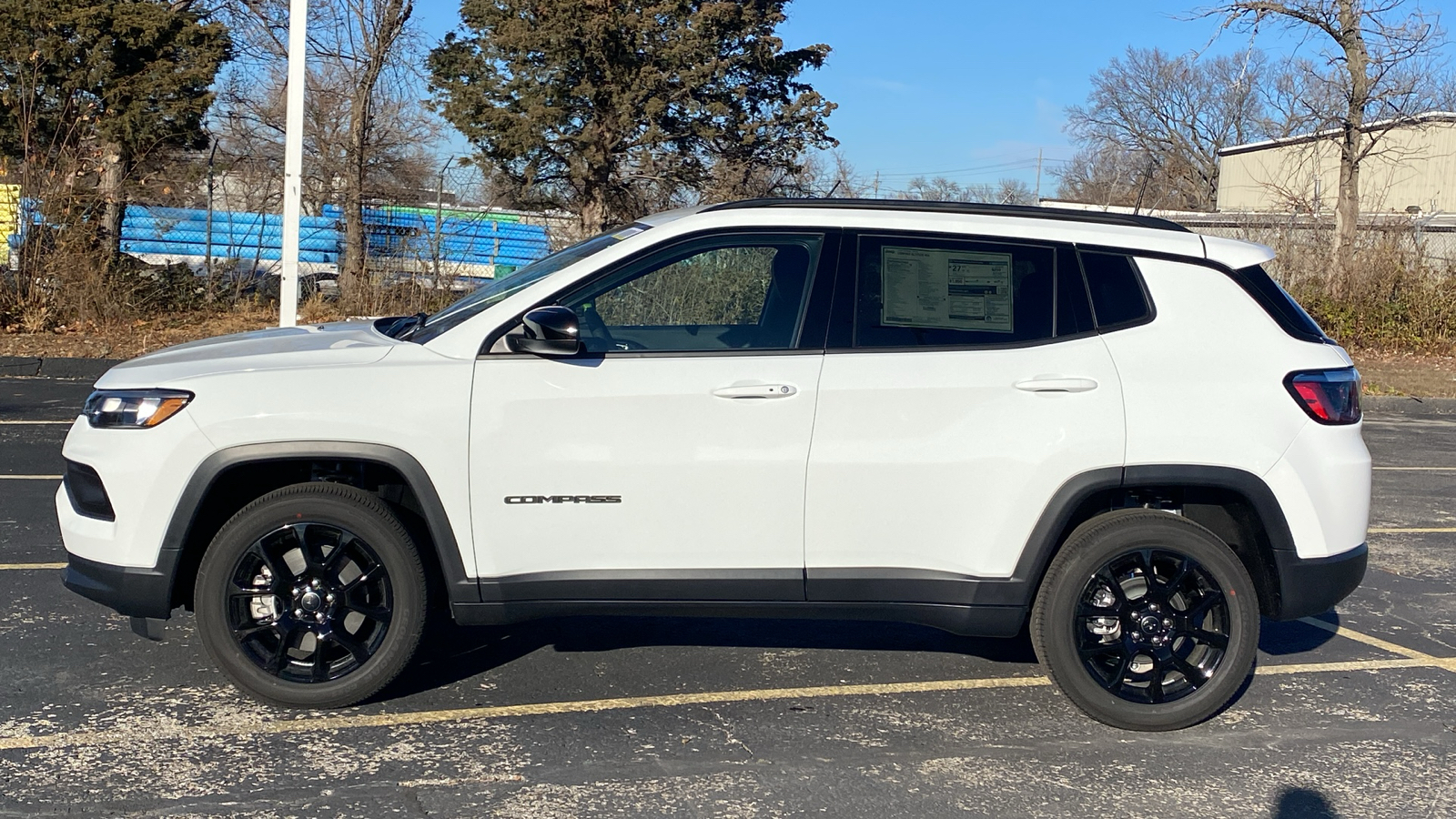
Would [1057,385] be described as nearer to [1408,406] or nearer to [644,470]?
[644,470]

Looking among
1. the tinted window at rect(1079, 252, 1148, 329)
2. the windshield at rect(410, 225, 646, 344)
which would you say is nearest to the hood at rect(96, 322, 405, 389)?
the windshield at rect(410, 225, 646, 344)

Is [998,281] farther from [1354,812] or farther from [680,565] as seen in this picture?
[1354,812]

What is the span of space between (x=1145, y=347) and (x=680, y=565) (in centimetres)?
186

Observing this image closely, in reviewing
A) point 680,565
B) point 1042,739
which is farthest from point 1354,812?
point 680,565

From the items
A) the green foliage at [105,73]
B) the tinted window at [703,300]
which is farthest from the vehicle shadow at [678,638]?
the green foliage at [105,73]

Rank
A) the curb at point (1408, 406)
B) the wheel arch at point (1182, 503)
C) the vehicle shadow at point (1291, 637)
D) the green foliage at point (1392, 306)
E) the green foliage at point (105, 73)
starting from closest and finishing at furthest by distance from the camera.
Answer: the wheel arch at point (1182, 503) < the vehicle shadow at point (1291, 637) < the curb at point (1408, 406) < the green foliage at point (105, 73) < the green foliage at point (1392, 306)

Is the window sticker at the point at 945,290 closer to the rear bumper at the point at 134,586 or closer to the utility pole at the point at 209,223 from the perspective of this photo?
the rear bumper at the point at 134,586

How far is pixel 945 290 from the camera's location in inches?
175

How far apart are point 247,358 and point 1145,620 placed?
11.1 ft

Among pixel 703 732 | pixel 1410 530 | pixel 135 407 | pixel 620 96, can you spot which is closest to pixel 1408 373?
pixel 1410 530

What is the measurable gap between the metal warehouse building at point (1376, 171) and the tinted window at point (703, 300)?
66.8ft

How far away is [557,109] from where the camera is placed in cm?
2075

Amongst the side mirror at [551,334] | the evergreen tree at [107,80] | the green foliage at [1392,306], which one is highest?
the evergreen tree at [107,80]

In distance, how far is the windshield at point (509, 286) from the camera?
445 cm
